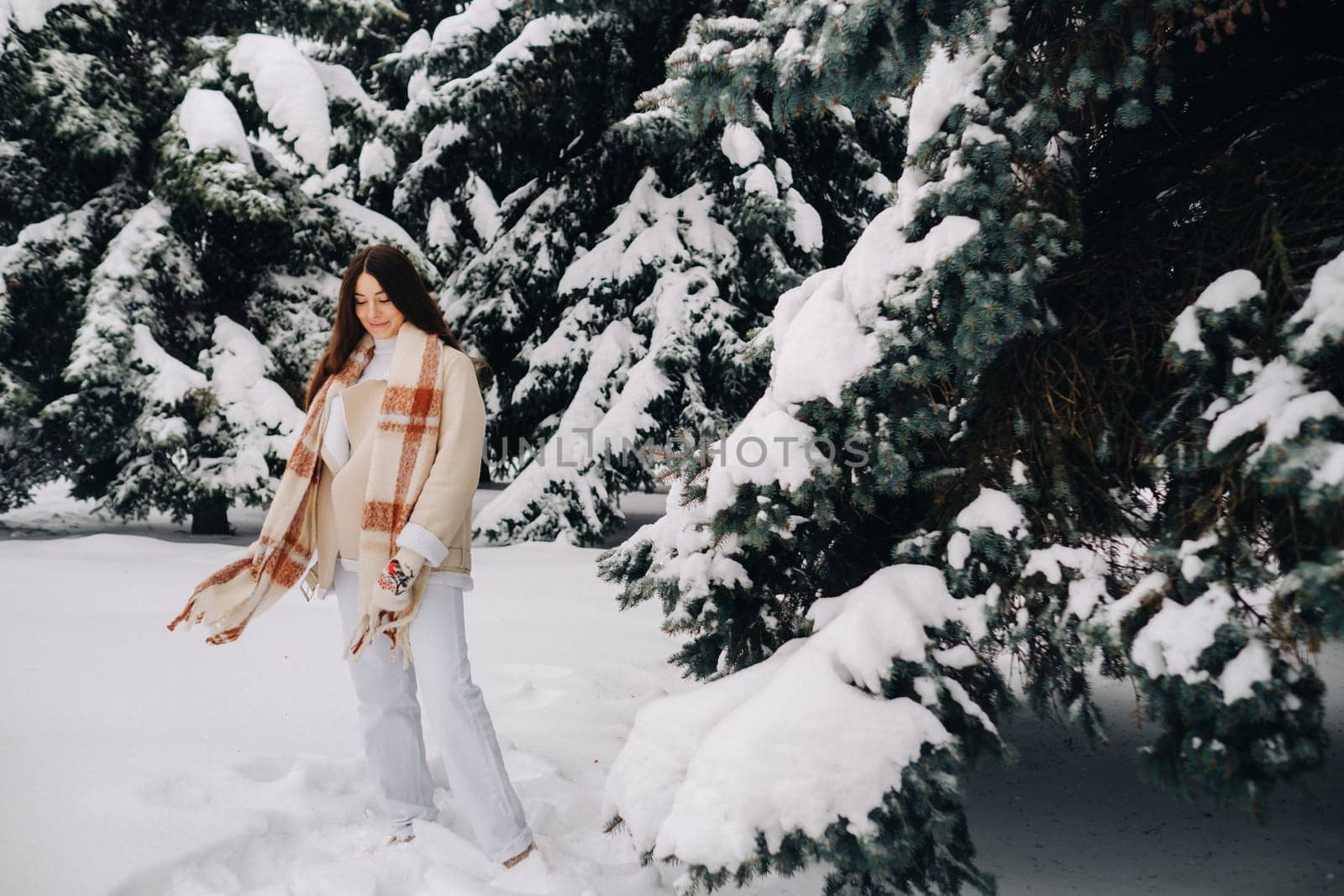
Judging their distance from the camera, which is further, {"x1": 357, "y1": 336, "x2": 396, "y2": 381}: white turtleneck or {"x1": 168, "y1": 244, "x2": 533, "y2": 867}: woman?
{"x1": 357, "y1": 336, "x2": 396, "y2": 381}: white turtleneck

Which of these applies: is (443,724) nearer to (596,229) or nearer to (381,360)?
(381,360)

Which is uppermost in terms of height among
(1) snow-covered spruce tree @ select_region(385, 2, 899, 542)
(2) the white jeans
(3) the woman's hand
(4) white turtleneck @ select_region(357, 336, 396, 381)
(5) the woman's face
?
(1) snow-covered spruce tree @ select_region(385, 2, 899, 542)

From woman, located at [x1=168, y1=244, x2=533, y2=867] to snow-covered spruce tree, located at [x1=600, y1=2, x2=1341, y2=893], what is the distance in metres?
0.51

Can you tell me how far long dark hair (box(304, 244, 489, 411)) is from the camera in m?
2.56

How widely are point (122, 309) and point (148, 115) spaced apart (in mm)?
2313

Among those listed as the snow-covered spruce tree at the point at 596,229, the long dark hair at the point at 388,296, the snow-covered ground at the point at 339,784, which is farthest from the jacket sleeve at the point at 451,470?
the snow-covered spruce tree at the point at 596,229

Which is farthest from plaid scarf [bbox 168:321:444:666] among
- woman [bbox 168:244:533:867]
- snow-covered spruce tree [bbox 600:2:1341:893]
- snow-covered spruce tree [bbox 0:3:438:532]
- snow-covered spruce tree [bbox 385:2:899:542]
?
snow-covered spruce tree [bbox 0:3:438:532]

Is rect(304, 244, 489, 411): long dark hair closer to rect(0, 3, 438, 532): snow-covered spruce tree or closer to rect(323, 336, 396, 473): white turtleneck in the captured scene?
rect(323, 336, 396, 473): white turtleneck

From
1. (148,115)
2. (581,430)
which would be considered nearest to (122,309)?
(148,115)

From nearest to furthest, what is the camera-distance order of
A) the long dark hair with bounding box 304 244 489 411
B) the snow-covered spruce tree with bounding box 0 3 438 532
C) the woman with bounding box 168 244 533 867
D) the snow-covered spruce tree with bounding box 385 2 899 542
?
the woman with bounding box 168 244 533 867 < the long dark hair with bounding box 304 244 489 411 < the snow-covered spruce tree with bounding box 0 3 438 532 < the snow-covered spruce tree with bounding box 385 2 899 542

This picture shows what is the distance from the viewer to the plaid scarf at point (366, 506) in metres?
2.40

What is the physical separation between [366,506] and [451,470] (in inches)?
10.6

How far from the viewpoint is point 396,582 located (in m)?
2.25

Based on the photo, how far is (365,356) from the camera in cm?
270
